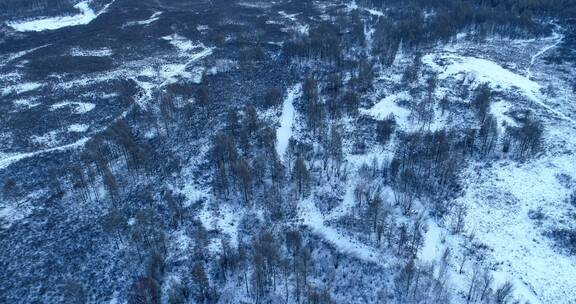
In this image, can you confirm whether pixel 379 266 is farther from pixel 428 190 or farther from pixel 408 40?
pixel 408 40

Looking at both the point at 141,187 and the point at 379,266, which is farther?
the point at 141,187

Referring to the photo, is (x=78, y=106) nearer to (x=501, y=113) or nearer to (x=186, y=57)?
(x=186, y=57)

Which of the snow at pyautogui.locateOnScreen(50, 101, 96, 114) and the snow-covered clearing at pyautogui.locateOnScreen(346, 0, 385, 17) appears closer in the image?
the snow at pyautogui.locateOnScreen(50, 101, 96, 114)

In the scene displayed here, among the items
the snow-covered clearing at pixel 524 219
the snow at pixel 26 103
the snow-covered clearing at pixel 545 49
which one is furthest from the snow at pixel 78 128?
the snow-covered clearing at pixel 545 49

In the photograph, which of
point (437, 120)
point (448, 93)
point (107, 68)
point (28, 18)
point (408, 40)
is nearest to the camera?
point (437, 120)

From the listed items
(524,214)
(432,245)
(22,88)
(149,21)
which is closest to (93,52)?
(22,88)

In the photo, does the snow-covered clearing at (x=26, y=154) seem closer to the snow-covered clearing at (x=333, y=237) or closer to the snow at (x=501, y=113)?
the snow-covered clearing at (x=333, y=237)

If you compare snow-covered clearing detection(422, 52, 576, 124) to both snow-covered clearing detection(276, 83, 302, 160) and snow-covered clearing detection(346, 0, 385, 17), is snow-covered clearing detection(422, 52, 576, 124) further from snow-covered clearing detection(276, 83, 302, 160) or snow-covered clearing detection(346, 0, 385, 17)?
snow-covered clearing detection(346, 0, 385, 17)

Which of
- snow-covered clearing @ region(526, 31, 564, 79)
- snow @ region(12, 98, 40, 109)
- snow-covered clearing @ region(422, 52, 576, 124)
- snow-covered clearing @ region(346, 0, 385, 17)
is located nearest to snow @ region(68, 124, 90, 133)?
snow @ region(12, 98, 40, 109)

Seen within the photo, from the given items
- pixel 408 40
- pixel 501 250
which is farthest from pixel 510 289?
pixel 408 40
